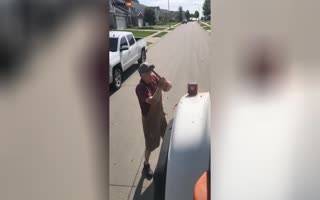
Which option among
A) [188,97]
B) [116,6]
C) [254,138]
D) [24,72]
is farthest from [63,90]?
[188,97]

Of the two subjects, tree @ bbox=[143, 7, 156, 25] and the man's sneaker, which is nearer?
tree @ bbox=[143, 7, 156, 25]

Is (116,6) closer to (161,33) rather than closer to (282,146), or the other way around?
(161,33)

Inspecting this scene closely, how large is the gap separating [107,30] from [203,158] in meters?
0.68

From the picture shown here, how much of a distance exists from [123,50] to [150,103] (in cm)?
35

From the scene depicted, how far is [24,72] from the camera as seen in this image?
3.10 feet

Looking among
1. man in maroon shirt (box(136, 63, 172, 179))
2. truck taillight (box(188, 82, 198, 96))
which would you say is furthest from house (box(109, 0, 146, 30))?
truck taillight (box(188, 82, 198, 96))

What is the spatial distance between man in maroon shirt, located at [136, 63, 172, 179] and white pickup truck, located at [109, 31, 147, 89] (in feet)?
0.34

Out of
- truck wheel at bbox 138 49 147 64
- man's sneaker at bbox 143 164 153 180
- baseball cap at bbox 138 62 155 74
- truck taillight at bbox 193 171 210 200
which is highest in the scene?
truck wheel at bbox 138 49 147 64

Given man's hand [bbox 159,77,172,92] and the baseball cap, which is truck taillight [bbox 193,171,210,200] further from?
the baseball cap

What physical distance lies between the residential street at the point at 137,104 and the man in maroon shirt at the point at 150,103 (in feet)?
0.10

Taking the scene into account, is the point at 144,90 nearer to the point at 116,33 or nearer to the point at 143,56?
the point at 143,56

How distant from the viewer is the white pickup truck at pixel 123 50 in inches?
49.9

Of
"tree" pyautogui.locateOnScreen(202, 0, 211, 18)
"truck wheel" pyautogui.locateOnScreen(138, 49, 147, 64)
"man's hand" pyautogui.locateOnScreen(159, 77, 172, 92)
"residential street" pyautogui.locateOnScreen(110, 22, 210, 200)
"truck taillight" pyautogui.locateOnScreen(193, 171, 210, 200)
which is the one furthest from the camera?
"truck wheel" pyautogui.locateOnScreen(138, 49, 147, 64)

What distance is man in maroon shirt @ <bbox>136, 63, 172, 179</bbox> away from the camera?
4.66 feet
